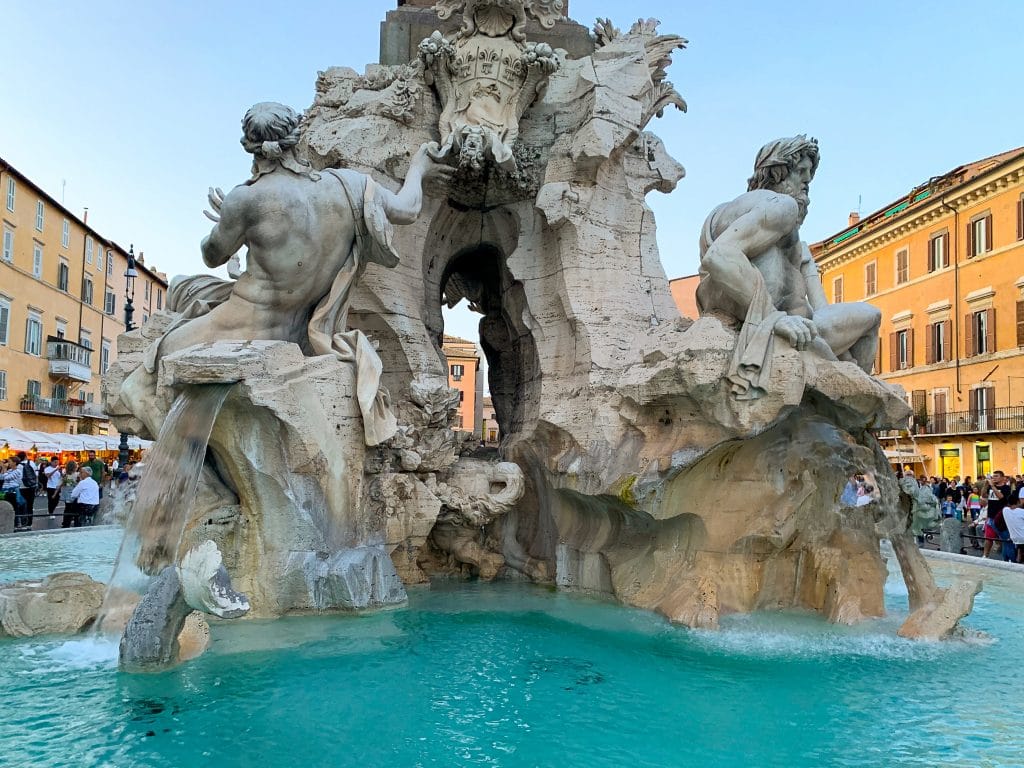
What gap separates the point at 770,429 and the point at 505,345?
3.70 metres

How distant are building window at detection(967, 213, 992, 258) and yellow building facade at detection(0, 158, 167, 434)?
26.7 m

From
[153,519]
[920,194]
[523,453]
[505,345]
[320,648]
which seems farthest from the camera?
[920,194]

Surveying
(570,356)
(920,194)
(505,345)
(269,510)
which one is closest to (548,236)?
(570,356)

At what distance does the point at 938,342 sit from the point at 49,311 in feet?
102

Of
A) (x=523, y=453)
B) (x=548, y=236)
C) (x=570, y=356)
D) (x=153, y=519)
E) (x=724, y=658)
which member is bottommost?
(x=724, y=658)

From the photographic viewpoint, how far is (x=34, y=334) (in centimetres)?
3133

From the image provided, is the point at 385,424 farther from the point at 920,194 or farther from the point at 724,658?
the point at 920,194

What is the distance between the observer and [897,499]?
5871 millimetres

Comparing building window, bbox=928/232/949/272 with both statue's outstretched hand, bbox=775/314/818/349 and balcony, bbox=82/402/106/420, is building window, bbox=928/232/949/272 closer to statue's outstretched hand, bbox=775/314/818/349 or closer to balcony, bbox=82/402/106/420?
statue's outstretched hand, bbox=775/314/818/349

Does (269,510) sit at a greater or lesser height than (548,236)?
lesser

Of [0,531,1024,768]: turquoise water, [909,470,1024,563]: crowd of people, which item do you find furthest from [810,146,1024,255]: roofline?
[0,531,1024,768]: turquoise water

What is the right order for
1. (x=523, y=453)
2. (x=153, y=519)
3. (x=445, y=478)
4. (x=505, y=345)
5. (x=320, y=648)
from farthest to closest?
(x=505, y=345), (x=523, y=453), (x=445, y=478), (x=153, y=519), (x=320, y=648)

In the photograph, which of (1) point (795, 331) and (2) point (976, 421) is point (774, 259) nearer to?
(1) point (795, 331)

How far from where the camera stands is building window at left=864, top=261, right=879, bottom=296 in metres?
31.1
